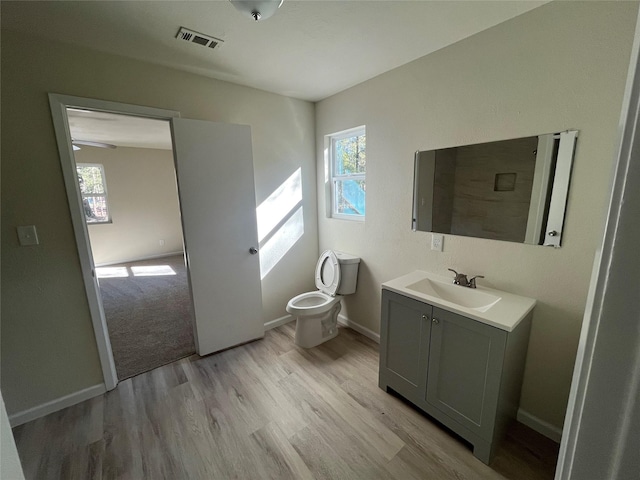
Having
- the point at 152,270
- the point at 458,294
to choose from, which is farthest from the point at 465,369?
the point at 152,270

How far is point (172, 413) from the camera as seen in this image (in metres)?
1.77

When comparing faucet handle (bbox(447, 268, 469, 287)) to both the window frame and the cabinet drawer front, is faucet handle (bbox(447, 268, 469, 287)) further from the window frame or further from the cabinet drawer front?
the window frame

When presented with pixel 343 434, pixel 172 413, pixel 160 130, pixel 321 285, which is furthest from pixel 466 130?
pixel 160 130

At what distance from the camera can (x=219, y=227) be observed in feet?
7.45

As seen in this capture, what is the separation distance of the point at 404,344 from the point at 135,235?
599 centimetres

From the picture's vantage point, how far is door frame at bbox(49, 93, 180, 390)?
5.49 feet

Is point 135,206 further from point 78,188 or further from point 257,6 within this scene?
point 257,6

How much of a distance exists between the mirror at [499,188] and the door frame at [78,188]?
2.06 meters

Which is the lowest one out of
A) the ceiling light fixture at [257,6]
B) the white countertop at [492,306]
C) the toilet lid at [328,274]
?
the toilet lid at [328,274]

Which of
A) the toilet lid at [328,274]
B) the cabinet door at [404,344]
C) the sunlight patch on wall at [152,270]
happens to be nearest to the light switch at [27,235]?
the toilet lid at [328,274]

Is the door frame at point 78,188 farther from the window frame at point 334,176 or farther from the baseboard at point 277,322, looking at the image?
the window frame at point 334,176

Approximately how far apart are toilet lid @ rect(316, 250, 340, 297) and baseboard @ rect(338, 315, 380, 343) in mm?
463

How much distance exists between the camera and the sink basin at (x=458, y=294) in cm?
164

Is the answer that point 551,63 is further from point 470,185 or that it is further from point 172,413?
point 172,413
